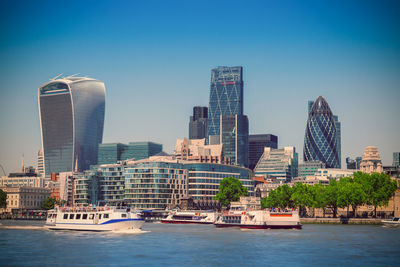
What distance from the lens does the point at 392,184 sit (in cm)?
19488

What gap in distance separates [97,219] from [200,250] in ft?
153

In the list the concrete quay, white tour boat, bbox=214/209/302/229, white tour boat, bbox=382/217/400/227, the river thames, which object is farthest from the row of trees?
the river thames

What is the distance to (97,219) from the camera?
447 feet

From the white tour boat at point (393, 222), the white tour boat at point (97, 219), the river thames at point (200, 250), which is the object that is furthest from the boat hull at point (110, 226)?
the white tour boat at point (393, 222)

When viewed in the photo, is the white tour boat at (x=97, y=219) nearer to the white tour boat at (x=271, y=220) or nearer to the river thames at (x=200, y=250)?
the river thames at (x=200, y=250)

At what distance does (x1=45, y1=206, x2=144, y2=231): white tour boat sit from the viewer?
13488 cm

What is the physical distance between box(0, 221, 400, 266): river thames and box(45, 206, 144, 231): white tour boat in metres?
9.90

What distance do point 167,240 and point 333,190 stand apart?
9132 cm

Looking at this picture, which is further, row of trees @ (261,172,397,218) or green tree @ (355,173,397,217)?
green tree @ (355,173,397,217)

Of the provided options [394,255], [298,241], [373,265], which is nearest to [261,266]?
[373,265]

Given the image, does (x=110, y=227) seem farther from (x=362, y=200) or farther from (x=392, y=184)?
(x=392, y=184)

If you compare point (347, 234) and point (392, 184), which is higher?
point (392, 184)

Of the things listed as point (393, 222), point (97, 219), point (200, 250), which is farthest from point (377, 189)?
point (200, 250)

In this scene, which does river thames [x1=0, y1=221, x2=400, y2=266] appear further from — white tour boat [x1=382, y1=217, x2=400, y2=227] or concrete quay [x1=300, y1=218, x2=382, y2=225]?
concrete quay [x1=300, y1=218, x2=382, y2=225]
